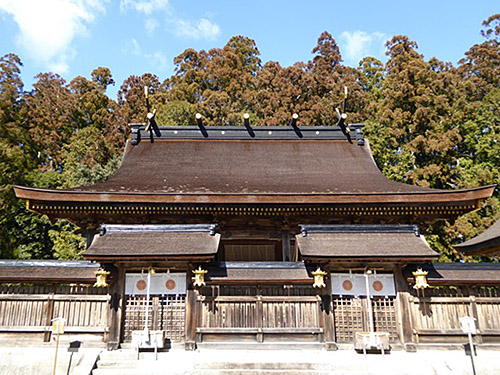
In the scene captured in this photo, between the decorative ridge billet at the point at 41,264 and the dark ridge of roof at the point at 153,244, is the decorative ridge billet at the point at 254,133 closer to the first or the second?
the dark ridge of roof at the point at 153,244

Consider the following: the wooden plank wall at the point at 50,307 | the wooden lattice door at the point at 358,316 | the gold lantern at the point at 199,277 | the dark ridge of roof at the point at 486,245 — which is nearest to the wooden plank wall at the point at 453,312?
the wooden lattice door at the point at 358,316

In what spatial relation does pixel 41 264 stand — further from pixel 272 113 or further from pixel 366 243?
pixel 272 113

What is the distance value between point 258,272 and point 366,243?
2807 millimetres

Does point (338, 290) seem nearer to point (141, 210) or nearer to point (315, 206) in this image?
point (315, 206)

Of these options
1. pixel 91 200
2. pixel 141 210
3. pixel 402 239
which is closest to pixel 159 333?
pixel 141 210

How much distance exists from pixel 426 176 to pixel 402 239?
13894 mm

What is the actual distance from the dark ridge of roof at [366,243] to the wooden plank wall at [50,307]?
→ 520 centimetres

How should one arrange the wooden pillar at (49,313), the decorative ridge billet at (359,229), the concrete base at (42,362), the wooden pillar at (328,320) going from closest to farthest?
1. the concrete base at (42,362)
2. the wooden pillar at (49,313)
3. the wooden pillar at (328,320)
4. the decorative ridge billet at (359,229)

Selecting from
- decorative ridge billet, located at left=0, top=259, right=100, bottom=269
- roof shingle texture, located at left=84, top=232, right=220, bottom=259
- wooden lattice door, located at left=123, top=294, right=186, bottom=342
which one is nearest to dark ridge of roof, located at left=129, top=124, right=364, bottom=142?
roof shingle texture, located at left=84, top=232, right=220, bottom=259

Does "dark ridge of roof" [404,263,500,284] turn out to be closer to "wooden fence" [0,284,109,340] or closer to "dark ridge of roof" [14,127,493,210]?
"dark ridge of roof" [14,127,493,210]

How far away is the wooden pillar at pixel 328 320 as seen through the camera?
8.90 m

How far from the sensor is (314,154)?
13828 mm

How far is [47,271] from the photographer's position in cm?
906

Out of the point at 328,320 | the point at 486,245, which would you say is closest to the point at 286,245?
the point at 328,320
